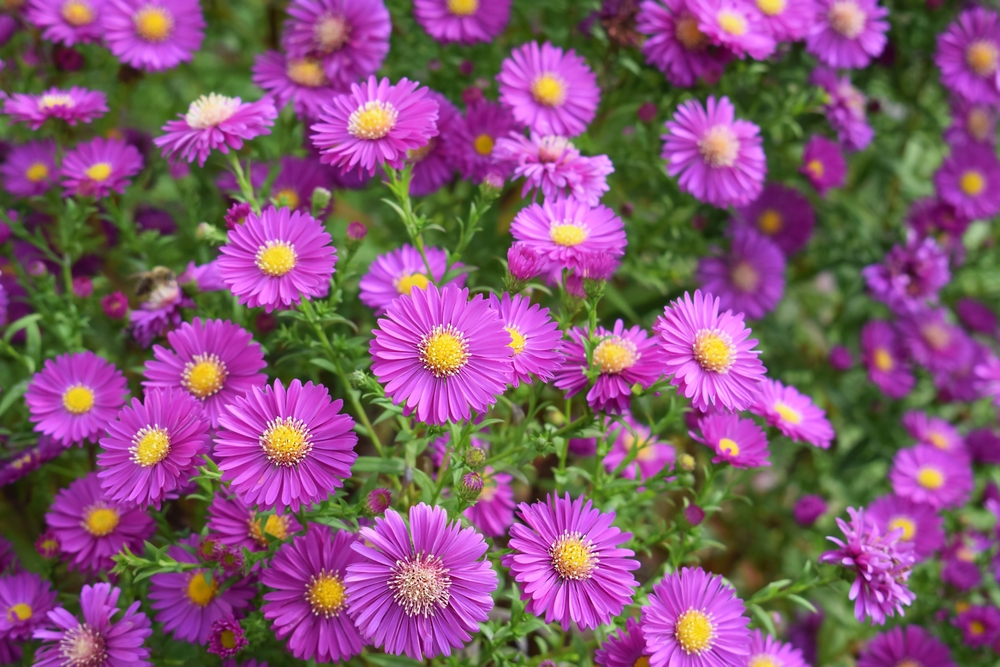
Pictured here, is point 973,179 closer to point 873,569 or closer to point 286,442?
point 873,569

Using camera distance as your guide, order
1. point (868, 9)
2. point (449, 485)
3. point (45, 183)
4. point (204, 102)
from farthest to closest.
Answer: point (868, 9) → point (45, 183) → point (204, 102) → point (449, 485)

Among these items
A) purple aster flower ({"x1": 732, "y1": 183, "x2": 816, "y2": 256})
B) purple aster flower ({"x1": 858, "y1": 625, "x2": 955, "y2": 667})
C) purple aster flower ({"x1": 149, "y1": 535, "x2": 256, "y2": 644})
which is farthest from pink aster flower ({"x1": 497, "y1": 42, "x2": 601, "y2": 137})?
purple aster flower ({"x1": 858, "y1": 625, "x2": 955, "y2": 667})

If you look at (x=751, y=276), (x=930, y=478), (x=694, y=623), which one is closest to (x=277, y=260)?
(x=694, y=623)

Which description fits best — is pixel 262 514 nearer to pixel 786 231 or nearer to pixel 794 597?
pixel 794 597

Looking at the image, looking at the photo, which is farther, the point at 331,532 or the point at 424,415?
the point at 331,532

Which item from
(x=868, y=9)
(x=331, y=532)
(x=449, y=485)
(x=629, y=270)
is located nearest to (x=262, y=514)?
(x=331, y=532)

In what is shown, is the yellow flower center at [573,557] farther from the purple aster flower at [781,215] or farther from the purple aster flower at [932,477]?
the purple aster flower at [781,215]
